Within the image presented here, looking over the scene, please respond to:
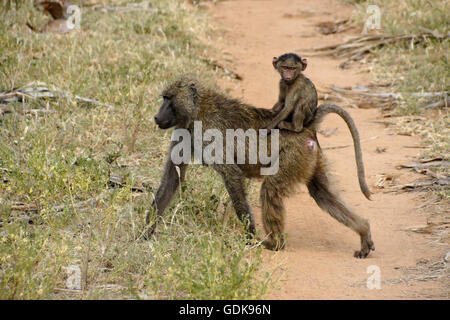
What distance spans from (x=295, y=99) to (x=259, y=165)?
648 millimetres

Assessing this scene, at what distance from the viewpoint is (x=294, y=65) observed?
5.18 metres

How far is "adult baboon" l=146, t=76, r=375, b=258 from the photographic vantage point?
5.05 metres

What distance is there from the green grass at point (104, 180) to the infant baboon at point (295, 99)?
1002 mm

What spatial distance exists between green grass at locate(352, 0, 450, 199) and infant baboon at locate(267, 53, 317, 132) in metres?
1.70

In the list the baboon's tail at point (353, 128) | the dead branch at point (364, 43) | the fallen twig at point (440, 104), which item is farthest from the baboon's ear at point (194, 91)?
the dead branch at point (364, 43)

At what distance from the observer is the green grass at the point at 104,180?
399cm

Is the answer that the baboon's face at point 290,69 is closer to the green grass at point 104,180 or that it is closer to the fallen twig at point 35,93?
the green grass at point 104,180

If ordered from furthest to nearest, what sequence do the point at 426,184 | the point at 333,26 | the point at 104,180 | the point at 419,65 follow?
the point at 333,26
the point at 419,65
the point at 426,184
the point at 104,180

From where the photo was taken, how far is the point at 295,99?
5.16 m

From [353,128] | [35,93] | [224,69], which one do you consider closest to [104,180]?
[353,128]

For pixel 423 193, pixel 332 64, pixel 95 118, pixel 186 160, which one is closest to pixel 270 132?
pixel 186 160

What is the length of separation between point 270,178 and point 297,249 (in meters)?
0.66

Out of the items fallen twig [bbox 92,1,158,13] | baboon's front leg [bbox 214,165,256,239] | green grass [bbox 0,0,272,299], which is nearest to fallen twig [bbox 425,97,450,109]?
green grass [bbox 0,0,272,299]

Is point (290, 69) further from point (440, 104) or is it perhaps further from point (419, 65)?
point (419, 65)
